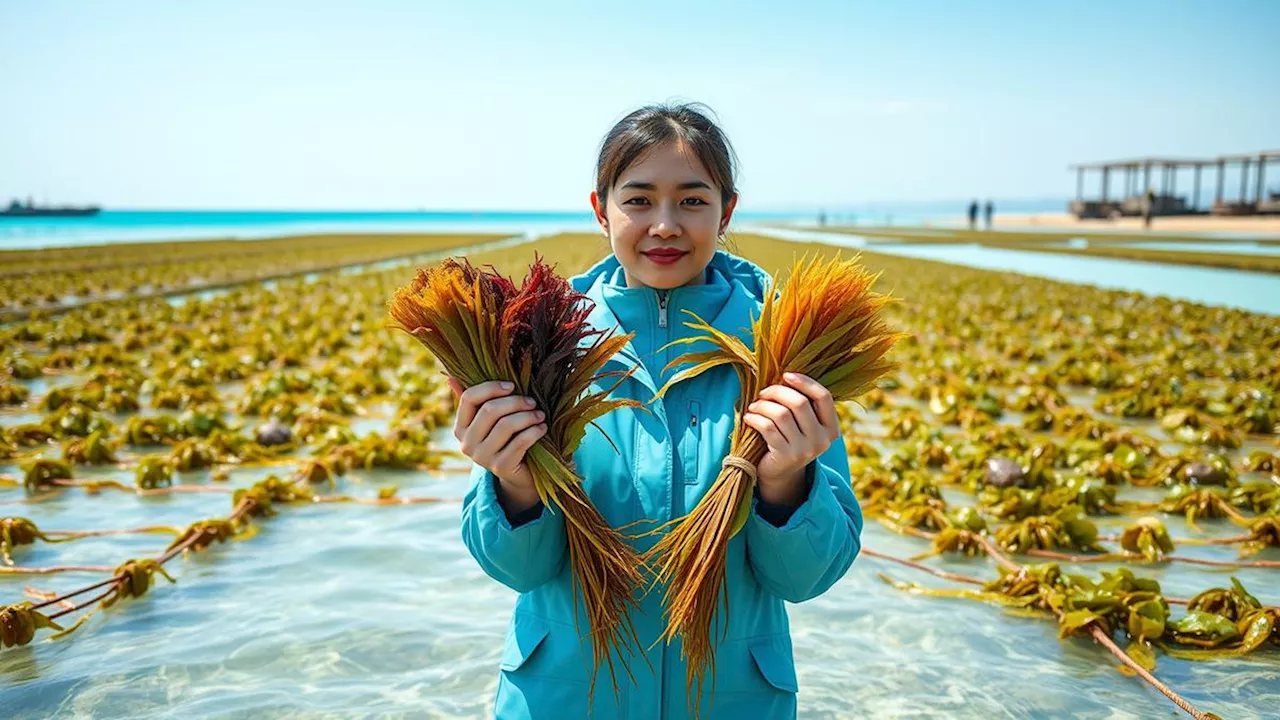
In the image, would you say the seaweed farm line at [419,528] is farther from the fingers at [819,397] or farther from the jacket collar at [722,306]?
the jacket collar at [722,306]

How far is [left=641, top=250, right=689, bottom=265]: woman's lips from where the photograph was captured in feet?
6.51

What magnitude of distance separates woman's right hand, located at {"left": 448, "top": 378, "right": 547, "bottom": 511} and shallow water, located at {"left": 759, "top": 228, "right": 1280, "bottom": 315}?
15.8m

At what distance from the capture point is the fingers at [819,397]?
1.62 metres

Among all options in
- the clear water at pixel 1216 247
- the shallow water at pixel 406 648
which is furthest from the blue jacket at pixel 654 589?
the clear water at pixel 1216 247

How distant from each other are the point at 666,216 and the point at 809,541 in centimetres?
74

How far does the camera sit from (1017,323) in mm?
14031

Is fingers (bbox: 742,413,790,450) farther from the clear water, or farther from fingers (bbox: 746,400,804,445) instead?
the clear water

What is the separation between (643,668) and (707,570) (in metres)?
0.32

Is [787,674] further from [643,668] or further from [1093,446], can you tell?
[1093,446]

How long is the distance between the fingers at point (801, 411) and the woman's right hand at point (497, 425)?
0.45 meters

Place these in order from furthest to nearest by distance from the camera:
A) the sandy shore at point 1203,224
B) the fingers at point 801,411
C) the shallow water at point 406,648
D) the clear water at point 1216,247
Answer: the sandy shore at point 1203,224 < the clear water at point 1216,247 < the shallow water at point 406,648 < the fingers at point 801,411

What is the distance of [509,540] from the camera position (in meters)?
1.81

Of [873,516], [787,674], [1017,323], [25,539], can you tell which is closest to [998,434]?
[873,516]

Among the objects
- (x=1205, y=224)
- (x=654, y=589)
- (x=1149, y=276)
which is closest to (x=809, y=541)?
(x=654, y=589)
